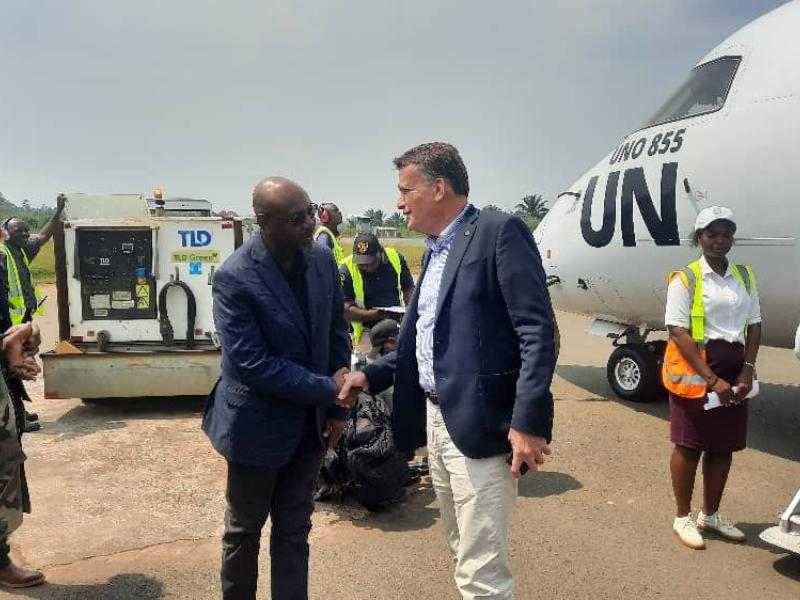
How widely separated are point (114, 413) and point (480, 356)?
5.78 meters

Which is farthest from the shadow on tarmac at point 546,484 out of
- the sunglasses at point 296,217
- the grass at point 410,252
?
the sunglasses at point 296,217

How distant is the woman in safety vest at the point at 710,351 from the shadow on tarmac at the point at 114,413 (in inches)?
192

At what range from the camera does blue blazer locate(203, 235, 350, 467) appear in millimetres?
2604

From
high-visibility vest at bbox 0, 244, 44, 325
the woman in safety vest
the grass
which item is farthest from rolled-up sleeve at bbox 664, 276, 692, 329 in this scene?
high-visibility vest at bbox 0, 244, 44, 325

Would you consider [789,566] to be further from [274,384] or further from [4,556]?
[4,556]

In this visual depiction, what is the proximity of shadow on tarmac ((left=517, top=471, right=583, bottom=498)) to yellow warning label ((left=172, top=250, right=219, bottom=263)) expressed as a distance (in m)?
3.99

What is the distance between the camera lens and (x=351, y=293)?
5.61 metres

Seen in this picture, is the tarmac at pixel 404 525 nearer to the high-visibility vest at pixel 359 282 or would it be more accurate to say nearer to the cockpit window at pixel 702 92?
the high-visibility vest at pixel 359 282

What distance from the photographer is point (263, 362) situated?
2.58m

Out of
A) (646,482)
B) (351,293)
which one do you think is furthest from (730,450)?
(351,293)

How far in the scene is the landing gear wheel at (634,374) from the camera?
7.14 m

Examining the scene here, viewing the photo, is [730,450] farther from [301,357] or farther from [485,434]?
[301,357]

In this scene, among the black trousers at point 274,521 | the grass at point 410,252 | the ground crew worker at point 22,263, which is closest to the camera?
the black trousers at point 274,521

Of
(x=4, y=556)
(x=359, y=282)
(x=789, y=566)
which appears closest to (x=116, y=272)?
(x=359, y=282)
